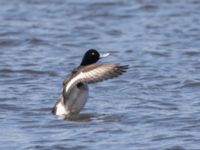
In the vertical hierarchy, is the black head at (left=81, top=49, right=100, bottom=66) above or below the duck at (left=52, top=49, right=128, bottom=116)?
above

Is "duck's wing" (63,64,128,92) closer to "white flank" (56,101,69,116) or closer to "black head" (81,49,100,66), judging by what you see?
"white flank" (56,101,69,116)

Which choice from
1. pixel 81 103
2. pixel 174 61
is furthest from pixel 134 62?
pixel 81 103

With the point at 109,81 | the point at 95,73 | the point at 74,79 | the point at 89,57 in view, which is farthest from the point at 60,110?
the point at 109,81

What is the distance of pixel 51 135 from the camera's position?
34.7 ft

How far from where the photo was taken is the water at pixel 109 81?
1052cm

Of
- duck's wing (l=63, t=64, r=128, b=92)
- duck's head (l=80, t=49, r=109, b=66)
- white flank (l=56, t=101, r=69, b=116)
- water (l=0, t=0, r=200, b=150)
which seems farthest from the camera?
duck's head (l=80, t=49, r=109, b=66)

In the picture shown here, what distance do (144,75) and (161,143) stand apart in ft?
14.5

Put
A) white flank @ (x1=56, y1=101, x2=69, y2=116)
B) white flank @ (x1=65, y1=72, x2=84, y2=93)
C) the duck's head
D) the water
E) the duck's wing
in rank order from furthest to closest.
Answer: the duck's head, white flank @ (x1=56, y1=101, x2=69, y2=116), white flank @ (x1=65, y1=72, x2=84, y2=93), the duck's wing, the water

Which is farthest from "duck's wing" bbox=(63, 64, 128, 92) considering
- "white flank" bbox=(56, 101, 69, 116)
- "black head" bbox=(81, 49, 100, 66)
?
"black head" bbox=(81, 49, 100, 66)

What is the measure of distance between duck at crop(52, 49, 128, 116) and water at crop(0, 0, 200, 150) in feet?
0.67

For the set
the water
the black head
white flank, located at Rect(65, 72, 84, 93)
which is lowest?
the water

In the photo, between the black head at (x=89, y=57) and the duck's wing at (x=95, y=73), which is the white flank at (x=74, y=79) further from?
the black head at (x=89, y=57)

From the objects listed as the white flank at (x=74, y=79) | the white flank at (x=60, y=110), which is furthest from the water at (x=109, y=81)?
the white flank at (x=74, y=79)

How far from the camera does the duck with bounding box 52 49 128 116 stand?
11.3m
